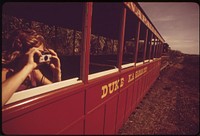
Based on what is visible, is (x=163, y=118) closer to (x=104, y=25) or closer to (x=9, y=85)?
(x=104, y=25)

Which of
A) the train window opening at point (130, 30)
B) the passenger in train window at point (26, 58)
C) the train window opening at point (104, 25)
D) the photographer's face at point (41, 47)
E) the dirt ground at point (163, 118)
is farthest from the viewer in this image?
the dirt ground at point (163, 118)

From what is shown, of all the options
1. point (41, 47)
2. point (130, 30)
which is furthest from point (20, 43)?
point (130, 30)

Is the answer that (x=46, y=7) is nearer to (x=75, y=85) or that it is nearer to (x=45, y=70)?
(x=45, y=70)

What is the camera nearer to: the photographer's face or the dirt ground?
the photographer's face

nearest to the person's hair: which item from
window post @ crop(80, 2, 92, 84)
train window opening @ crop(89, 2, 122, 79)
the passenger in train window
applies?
the passenger in train window

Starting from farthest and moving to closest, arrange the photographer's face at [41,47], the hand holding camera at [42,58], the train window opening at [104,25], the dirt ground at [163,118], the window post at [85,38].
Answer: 1. the dirt ground at [163,118]
2. the train window opening at [104,25]
3. the window post at [85,38]
4. the photographer's face at [41,47]
5. the hand holding camera at [42,58]

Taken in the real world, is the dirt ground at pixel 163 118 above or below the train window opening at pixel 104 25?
below

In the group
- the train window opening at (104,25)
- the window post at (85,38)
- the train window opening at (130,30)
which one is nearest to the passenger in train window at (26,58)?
the window post at (85,38)

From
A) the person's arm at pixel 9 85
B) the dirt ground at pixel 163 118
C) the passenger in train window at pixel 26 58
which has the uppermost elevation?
the passenger in train window at pixel 26 58

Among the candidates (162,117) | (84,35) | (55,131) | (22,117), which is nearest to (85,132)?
(55,131)

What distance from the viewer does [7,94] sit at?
1.23 meters

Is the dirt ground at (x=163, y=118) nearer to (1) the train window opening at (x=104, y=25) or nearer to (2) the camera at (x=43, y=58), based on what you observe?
(1) the train window opening at (x=104, y=25)

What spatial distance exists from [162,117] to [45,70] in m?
4.89

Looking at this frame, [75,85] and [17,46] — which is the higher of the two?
[17,46]
